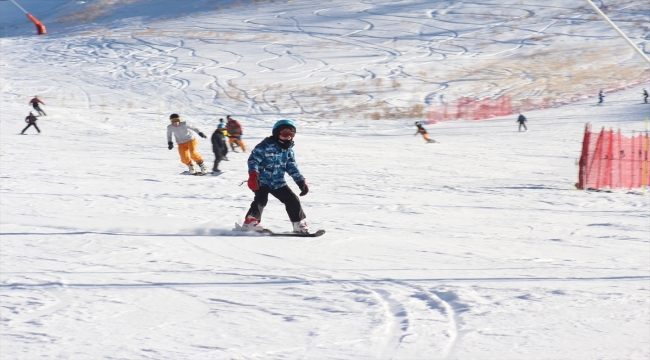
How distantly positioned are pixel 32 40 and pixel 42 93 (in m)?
23.1

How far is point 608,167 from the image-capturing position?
49.5 ft

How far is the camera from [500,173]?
17422 millimetres

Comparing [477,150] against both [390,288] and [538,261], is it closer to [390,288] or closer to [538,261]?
[538,261]

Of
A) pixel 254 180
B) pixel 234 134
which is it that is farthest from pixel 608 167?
pixel 234 134

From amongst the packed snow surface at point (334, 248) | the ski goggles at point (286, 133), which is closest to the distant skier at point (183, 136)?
the packed snow surface at point (334, 248)

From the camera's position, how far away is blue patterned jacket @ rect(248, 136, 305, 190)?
805 cm

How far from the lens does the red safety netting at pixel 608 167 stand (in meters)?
14.6

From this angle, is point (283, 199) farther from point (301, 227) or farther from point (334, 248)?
point (334, 248)

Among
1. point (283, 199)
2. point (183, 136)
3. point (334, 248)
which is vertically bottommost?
point (334, 248)

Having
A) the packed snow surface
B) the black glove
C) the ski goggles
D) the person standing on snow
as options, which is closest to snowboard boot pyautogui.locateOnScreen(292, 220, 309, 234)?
the person standing on snow

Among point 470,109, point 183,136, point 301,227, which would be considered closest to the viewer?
point 301,227

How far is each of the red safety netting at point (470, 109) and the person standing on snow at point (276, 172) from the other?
27764 millimetres

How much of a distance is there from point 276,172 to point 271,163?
0.38 ft

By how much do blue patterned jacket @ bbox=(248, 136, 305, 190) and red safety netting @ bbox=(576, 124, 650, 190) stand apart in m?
7.87
